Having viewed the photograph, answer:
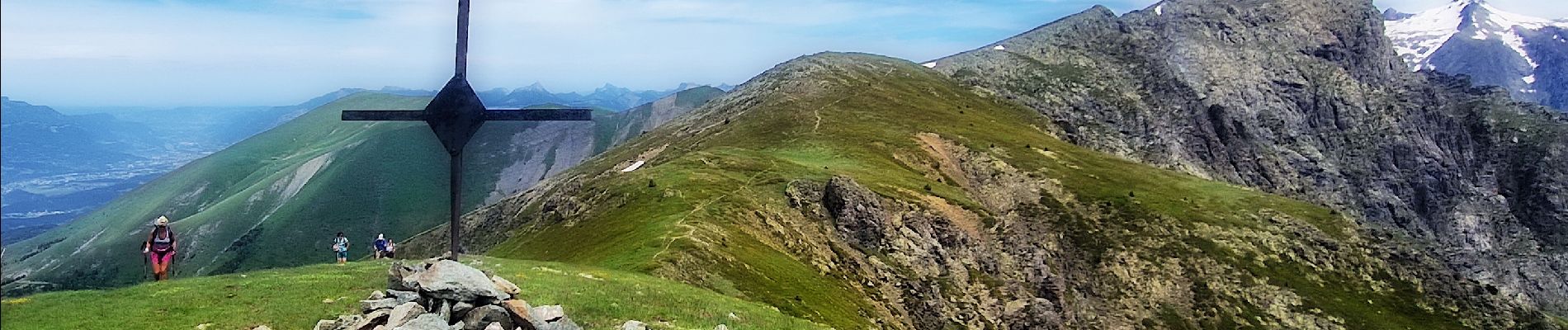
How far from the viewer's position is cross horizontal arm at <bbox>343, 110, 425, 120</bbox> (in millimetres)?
20328

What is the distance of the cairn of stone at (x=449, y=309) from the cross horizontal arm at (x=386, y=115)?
3540 mm

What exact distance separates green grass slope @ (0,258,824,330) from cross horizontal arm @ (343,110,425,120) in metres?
6.36

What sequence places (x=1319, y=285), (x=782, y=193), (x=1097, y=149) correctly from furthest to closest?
(x=1097, y=149) → (x=1319, y=285) → (x=782, y=193)

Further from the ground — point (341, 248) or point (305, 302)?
point (305, 302)

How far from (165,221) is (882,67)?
537 ft

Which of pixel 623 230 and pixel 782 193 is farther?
pixel 782 193

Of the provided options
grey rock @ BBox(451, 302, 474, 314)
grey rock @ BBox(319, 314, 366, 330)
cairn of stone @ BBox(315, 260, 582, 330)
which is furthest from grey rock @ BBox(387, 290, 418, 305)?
grey rock @ BBox(451, 302, 474, 314)

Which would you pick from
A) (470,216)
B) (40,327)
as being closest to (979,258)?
(470,216)

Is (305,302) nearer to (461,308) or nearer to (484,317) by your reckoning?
(461,308)

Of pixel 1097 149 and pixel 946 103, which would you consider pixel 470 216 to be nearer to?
pixel 946 103

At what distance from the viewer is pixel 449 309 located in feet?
67.2

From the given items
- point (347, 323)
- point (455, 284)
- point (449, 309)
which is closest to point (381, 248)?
point (347, 323)

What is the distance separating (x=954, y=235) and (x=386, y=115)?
2375 inches

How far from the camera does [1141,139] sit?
179750mm
